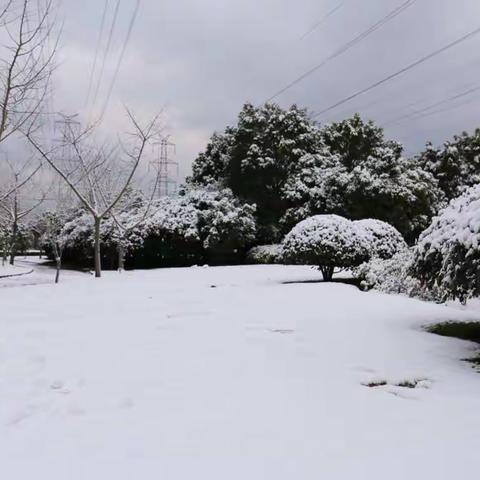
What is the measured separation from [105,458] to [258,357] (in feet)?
5.78

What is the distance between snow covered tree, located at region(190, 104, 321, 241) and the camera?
68.2ft

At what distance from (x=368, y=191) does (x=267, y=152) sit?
4.72 m

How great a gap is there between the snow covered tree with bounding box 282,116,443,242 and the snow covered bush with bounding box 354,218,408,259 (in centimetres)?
663

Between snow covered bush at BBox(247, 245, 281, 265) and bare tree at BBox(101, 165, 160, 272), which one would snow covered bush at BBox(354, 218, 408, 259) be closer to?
snow covered bush at BBox(247, 245, 281, 265)

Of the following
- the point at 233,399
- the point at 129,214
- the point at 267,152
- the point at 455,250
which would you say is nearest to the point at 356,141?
the point at 267,152

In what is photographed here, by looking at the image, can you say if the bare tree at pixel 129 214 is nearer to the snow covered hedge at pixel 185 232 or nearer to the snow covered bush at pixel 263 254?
the snow covered hedge at pixel 185 232

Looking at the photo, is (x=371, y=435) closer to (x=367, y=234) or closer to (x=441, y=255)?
(x=441, y=255)

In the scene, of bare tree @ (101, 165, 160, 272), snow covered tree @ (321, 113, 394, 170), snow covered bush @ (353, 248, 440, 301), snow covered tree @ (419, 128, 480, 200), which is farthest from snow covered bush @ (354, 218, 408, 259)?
snow covered tree @ (419, 128, 480, 200)

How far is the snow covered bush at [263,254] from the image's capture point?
1788 cm

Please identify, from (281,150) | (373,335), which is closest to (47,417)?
(373,335)

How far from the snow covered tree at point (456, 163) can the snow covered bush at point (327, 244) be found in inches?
540

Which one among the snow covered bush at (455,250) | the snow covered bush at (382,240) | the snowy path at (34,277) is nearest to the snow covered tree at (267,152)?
the snowy path at (34,277)

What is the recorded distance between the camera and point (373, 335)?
460cm

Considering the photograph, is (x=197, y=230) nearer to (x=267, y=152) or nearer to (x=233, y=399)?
(x=267, y=152)
